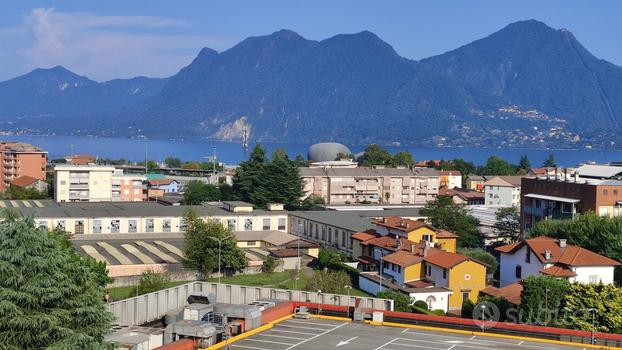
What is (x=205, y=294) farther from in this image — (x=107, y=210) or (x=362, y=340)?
(x=107, y=210)

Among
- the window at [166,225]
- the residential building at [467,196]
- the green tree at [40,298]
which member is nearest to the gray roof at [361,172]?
the residential building at [467,196]

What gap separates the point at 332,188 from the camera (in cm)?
8506

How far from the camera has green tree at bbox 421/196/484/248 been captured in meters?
49.4

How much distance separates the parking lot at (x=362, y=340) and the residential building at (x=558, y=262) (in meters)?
12.9

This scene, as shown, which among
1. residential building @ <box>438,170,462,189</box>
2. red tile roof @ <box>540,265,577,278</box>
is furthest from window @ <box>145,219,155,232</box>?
residential building @ <box>438,170,462,189</box>

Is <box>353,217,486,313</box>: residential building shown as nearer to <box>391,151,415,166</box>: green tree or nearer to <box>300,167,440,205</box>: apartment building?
<box>300,167,440,205</box>: apartment building

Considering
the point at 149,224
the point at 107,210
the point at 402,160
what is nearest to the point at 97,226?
the point at 149,224

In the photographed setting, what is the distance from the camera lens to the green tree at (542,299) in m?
28.5

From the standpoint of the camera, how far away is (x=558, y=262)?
34906 millimetres

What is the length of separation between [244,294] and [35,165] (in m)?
72.1

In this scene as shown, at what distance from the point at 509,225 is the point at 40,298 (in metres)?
44.8

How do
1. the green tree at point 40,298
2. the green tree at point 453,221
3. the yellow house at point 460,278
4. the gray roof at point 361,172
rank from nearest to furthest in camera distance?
1. the green tree at point 40,298
2. the yellow house at point 460,278
3. the green tree at point 453,221
4. the gray roof at point 361,172

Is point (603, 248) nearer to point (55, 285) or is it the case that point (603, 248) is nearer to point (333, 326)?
point (333, 326)

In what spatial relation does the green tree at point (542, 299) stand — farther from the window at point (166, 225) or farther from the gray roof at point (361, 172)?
the gray roof at point (361, 172)
